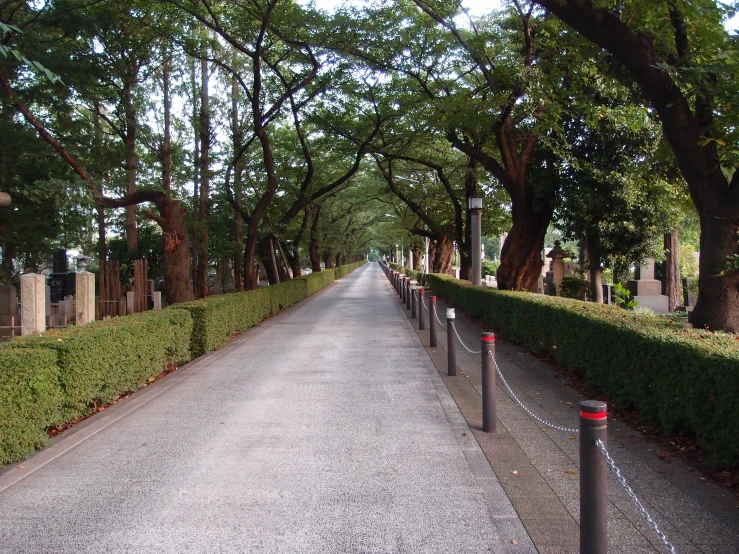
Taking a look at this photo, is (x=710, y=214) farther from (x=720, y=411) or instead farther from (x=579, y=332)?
(x=720, y=411)

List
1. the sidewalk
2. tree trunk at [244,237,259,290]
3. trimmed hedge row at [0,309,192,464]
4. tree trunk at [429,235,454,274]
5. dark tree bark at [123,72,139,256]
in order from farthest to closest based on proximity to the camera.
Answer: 1. tree trunk at [429,235,454,274]
2. tree trunk at [244,237,259,290]
3. dark tree bark at [123,72,139,256]
4. trimmed hedge row at [0,309,192,464]
5. the sidewalk

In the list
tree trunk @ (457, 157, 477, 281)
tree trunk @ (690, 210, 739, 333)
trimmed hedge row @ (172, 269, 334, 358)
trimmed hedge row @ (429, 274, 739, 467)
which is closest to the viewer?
trimmed hedge row @ (429, 274, 739, 467)

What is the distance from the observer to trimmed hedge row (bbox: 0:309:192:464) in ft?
15.6

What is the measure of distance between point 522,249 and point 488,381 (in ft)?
34.4

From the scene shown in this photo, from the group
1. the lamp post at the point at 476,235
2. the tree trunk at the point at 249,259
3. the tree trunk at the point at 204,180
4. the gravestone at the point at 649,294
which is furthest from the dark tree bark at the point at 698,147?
the tree trunk at the point at 204,180

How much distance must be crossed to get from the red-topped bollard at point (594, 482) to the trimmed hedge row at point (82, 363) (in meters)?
4.28

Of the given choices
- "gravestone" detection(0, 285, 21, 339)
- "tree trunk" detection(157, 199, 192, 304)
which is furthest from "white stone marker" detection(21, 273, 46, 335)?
"gravestone" detection(0, 285, 21, 339)

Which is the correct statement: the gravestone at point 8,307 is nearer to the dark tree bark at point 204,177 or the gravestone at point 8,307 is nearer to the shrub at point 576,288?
the dark tree bark at point 204,177

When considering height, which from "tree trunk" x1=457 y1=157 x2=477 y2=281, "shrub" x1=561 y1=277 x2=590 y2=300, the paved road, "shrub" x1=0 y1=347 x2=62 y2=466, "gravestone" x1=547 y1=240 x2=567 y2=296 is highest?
"tree trunk" x1=457 y1=157 x2=477 y2=281

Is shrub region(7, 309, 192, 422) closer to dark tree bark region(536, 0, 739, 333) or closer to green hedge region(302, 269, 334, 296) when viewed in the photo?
dark tree bark region(536, 0, 739, 333)

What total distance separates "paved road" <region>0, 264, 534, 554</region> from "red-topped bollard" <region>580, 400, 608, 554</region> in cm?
65

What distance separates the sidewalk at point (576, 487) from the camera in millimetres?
3441

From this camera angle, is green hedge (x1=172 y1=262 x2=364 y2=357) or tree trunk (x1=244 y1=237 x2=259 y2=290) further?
tree trunk (x1=244 y1=237 x2=259 y2=290)

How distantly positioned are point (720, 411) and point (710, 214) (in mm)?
4082
